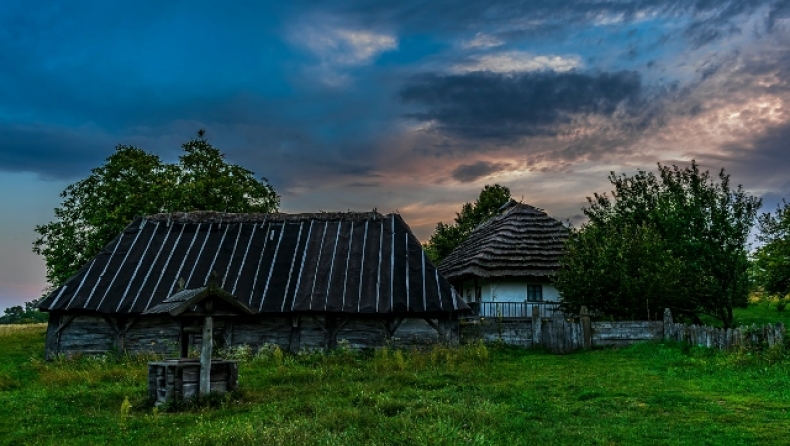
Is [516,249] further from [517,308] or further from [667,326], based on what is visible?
[667,326]

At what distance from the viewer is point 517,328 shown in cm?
2102

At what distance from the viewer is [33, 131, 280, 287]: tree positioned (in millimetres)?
31656

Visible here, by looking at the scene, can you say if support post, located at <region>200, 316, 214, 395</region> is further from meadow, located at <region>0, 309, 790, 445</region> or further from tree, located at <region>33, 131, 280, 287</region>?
tree, located at <region>33, 131, 280, 287</region>

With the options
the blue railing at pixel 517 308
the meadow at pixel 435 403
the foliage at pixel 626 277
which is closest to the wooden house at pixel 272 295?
the meadow at pixel 435 403

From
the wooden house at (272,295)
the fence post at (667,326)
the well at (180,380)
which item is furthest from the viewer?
the wooden house at (272,295)

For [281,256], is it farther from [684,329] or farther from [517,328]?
[684,329]

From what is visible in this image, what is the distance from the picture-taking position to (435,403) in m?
10.5

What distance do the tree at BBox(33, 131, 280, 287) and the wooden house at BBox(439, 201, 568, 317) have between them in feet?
44.0

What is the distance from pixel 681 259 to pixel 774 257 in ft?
12.2

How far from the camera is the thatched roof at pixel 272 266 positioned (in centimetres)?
2023

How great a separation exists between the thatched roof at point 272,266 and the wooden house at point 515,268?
21.0ft

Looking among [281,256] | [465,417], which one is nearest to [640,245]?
[281,256]

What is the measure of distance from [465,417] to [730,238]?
18.5 metres

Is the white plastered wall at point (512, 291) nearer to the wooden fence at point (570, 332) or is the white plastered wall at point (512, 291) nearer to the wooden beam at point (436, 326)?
the wooden fence at point (570, 332)
